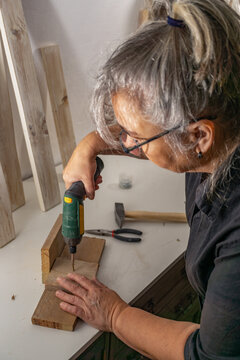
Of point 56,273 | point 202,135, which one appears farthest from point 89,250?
point 202,135

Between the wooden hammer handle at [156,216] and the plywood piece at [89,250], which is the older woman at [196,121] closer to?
the plywood piece at [89,250]

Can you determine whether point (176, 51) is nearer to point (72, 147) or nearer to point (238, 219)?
point (238, 219)

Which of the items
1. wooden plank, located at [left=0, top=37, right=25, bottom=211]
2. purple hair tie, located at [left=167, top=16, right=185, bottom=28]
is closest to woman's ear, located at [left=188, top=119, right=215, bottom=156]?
purple hair tie, located at [left=167, top=16, right=185, bottom=28]

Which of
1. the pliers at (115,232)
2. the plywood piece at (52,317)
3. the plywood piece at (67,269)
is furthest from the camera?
the pliers at (115,232)

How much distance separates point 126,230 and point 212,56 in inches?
35.1

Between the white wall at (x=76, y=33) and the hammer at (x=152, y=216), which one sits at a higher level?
the white wall at (x=76, y=33)

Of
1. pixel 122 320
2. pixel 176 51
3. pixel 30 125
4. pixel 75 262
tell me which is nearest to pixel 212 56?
pixel 176 51

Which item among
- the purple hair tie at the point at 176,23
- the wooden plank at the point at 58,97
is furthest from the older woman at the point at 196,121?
the wooden plank at the point at 58,97

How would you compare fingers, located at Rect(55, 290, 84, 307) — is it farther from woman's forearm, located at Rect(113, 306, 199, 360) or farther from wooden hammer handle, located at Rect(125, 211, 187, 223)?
wooden hammer handle, located at Rect(125, 211, 187, 223)

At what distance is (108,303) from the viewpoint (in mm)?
1092

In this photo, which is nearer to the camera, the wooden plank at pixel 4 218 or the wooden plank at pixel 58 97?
the wooden plank at pixel 4 218

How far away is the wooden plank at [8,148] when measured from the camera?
1.46 metres

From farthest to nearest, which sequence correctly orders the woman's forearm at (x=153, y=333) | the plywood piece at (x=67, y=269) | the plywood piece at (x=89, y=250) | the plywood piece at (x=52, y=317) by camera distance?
1. the plywood piece at (x=89, y=250)
2. the plywood piece at (x=67, y=269)
3. the plywood piece at (x=52, y=317)
4. the woman's forearm at (x=153, y=333)

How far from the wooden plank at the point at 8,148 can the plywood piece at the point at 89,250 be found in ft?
1.25
